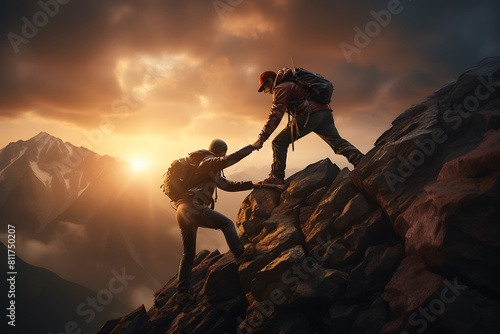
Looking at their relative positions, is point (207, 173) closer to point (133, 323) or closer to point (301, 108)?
point (301, 108)

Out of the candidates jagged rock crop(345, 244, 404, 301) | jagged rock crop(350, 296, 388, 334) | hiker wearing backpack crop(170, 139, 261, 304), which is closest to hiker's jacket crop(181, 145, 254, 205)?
hiker wearing backpack crop(170, 139, 261, 304)

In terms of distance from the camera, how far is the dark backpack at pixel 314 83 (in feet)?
36.4

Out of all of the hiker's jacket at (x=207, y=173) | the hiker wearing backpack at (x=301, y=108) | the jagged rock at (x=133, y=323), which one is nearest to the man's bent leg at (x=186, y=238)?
the hiker's jacket at (x=207, y=173)

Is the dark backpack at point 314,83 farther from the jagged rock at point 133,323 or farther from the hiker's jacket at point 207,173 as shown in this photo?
the jagged rock at point 133,323

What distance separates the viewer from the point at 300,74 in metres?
11.2

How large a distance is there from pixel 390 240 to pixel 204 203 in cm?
664

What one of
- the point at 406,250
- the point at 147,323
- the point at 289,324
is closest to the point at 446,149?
the point at 406,250

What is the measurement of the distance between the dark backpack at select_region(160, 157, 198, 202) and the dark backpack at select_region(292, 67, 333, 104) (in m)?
5.30

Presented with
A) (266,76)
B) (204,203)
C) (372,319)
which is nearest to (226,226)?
(204,203)

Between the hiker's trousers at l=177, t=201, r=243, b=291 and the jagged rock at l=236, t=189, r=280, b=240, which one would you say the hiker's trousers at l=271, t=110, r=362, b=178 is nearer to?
the jagged rock at l=236, t=189, r=280, b=240

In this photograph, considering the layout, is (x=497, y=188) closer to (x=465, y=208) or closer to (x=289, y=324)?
(x=465, y=208)

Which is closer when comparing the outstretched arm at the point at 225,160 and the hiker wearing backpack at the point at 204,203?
the outstretched arm at the point at 225,160

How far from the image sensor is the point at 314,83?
1109 centimetres

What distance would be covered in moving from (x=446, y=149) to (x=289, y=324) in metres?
7.44
